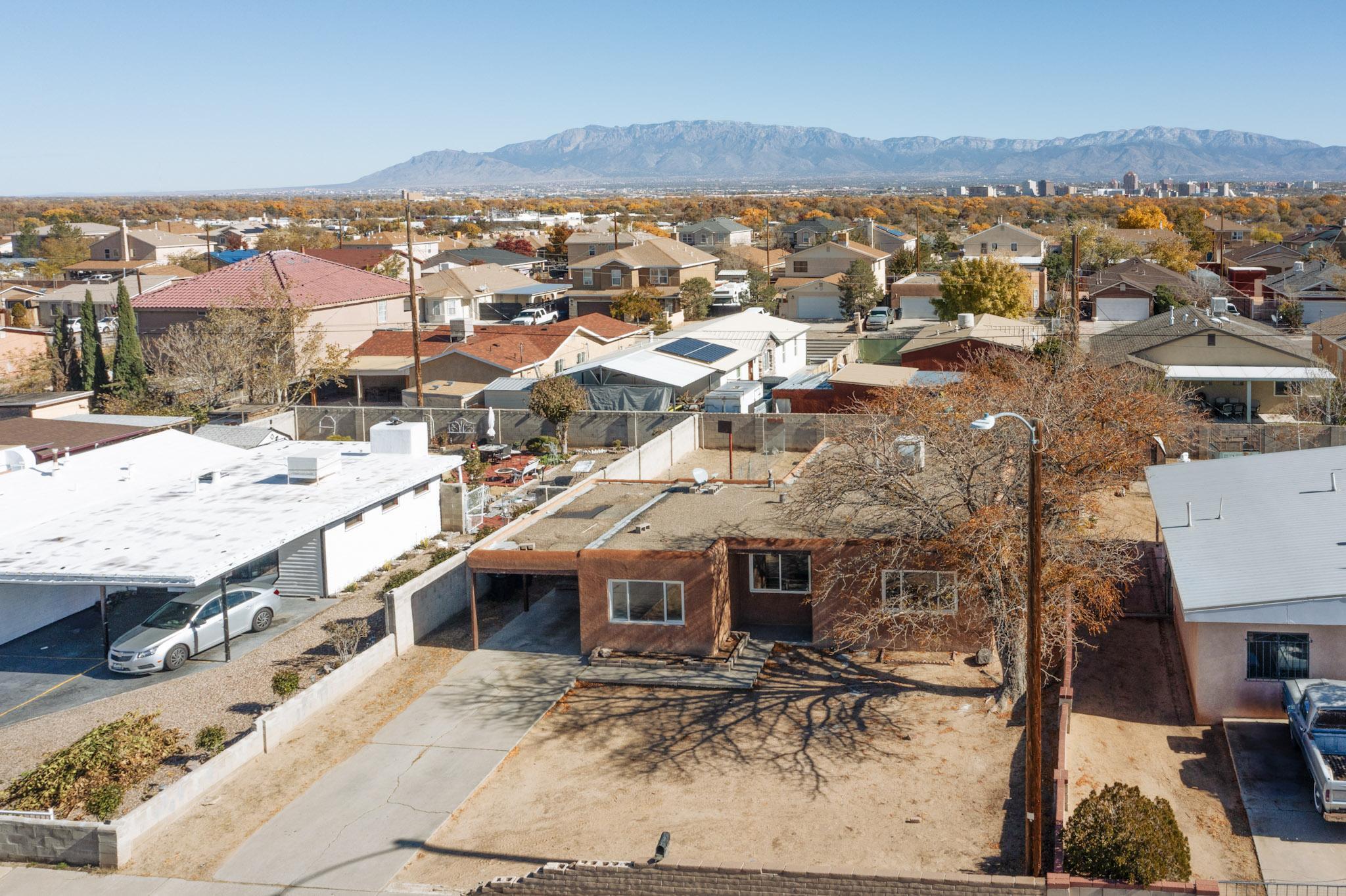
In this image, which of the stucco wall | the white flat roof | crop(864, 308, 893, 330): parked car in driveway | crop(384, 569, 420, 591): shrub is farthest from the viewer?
crop(864, 308, 893, 330): parked car in driveway

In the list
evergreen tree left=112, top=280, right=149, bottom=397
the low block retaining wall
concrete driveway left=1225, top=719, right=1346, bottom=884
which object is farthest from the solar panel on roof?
concrete driveway left=1225, top=719, right=1346, bottom=884

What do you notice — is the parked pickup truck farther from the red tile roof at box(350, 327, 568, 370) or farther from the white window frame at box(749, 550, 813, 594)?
the red tile roof at box(350, 327, 568, 370)

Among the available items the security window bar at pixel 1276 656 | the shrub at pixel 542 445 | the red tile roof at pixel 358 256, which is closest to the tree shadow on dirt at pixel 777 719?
the security window bar at pixel 1276 656

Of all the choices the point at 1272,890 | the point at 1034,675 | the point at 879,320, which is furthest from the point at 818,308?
the point at 1272,890

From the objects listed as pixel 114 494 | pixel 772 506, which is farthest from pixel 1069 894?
pixel 114 494

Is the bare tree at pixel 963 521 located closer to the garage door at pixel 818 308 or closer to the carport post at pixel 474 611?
the carport post at pixel 474 611

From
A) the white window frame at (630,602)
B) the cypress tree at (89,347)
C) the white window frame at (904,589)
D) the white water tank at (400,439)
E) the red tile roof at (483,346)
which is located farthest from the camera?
the cypress tree at (89,347)
